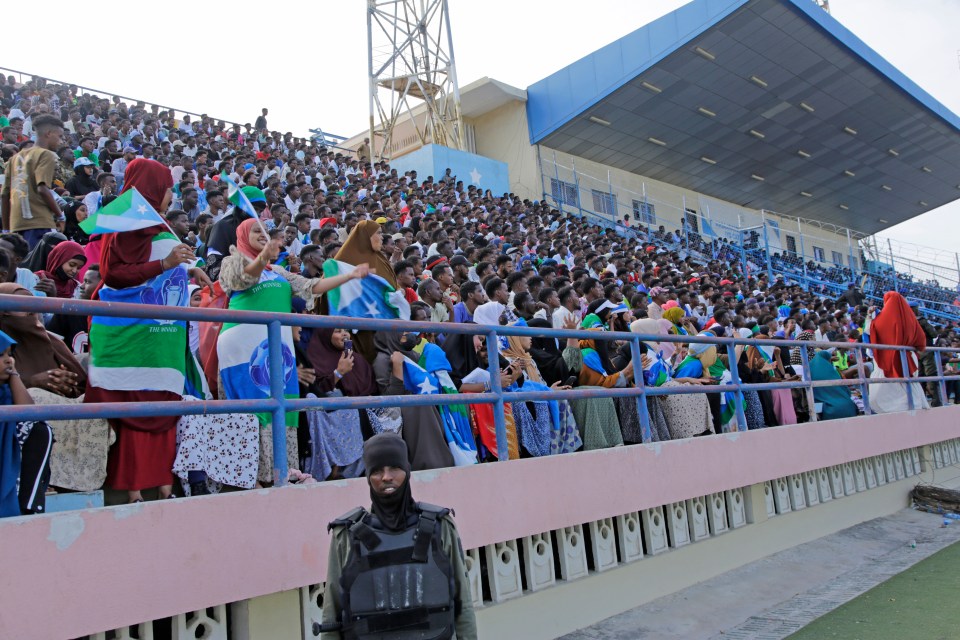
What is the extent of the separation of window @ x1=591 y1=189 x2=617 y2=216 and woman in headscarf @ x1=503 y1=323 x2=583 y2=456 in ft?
74.2

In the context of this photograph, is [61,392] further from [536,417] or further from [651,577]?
[651,577]

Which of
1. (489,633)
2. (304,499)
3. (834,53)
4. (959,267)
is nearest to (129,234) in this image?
(304,499)

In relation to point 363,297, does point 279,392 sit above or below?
below

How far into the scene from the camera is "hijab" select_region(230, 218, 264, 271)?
13.6ft

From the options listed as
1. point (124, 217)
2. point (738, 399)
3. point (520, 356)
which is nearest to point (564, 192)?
point (738, 399)

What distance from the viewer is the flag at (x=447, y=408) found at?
4.75m

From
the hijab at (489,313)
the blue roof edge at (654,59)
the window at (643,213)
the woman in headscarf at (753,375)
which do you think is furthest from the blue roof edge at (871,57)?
the hijab at (489,313)

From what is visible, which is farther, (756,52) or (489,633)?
(756,52)

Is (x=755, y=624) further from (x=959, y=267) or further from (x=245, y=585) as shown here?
(x=959, y=267)

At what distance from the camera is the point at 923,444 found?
10.3 m

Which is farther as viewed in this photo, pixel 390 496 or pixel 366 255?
pixel 366 255

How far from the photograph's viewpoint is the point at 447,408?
15.8 feet

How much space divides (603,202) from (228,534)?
25.9 meters

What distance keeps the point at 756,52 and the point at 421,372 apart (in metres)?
21.5
